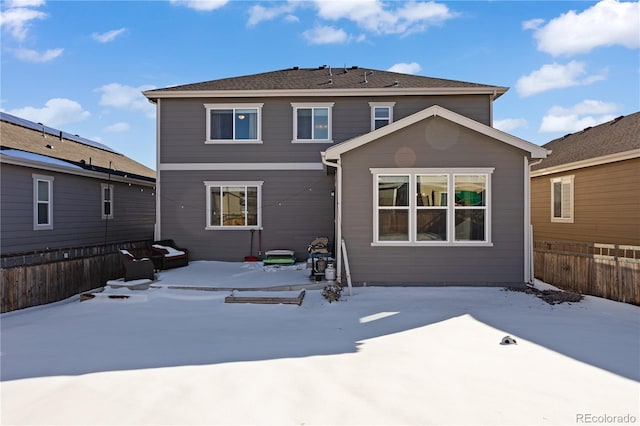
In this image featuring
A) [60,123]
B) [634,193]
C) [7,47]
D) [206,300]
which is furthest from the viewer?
[60,123]

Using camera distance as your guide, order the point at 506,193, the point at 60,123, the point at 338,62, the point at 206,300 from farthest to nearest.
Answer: the point at 60,123 < the point at 338,62 < the point at 506,193 < the point at 206,300

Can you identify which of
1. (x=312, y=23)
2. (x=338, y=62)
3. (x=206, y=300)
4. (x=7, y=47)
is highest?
(x=312, y=23)

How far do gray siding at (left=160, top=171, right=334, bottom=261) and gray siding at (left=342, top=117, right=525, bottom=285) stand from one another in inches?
151

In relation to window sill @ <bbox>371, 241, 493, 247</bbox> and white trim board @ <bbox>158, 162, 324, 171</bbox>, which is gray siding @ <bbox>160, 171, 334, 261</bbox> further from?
window sill @ <bbox>371, 241, 493, 247</bbox>

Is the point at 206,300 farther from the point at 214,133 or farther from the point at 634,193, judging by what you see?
the point at 634,193

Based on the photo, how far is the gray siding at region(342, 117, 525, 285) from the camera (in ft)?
29.8

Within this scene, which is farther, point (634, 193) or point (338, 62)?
point (338, 62)

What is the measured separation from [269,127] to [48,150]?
7841 mm

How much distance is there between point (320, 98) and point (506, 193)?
6.95 m

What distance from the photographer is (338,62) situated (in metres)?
16.1

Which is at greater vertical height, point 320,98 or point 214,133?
point 320,98

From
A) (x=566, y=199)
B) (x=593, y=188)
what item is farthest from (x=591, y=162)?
(x=566, y=199)

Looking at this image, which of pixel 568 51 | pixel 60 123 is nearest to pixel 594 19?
pixel 568 51

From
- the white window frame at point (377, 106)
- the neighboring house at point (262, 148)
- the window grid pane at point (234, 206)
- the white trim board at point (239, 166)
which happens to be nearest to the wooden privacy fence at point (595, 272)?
the neighboring house at point (262, 148)
